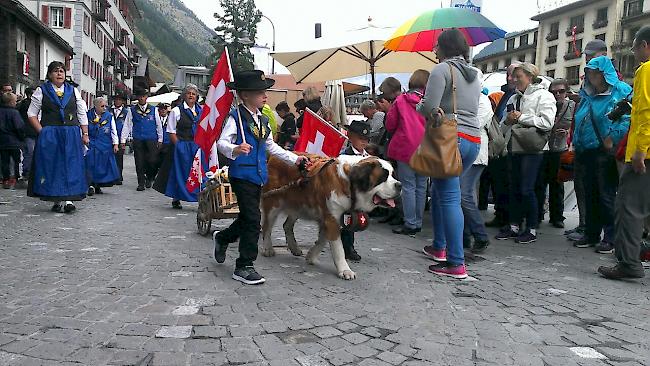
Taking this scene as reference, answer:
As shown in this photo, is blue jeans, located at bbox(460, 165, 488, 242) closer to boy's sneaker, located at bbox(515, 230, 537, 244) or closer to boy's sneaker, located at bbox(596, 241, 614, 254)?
boy's sneaker, located at bbox(515, 230, 537, 244)

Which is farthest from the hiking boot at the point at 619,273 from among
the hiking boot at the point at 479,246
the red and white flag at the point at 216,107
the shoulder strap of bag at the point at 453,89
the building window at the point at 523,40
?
the building window at the point at 523,40

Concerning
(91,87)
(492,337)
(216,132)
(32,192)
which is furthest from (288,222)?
(91,87)

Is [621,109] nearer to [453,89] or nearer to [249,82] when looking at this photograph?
[453,89]

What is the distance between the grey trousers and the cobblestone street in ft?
0.82

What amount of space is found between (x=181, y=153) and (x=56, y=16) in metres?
48.0

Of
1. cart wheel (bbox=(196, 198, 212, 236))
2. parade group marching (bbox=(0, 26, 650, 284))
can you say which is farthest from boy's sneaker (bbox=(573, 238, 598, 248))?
cart wheel (bbox=(196, 198, 212, 236))

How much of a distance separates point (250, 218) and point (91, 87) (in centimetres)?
5687

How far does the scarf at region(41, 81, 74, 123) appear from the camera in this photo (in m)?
8.72

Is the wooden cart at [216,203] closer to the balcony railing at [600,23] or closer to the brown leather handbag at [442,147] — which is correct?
the brown leather handbag at [442,147]

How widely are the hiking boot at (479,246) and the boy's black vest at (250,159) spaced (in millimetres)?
2987

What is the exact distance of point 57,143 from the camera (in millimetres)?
8945

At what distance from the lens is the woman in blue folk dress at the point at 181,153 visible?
32.7 feet

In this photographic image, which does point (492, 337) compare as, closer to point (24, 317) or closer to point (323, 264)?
point (323, 264)

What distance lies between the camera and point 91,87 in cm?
5659
